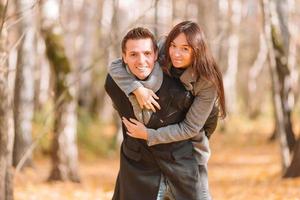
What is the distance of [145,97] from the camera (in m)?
3.87

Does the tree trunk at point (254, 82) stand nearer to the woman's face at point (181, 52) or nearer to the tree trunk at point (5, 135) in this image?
the tree trunk at point (5, 135)

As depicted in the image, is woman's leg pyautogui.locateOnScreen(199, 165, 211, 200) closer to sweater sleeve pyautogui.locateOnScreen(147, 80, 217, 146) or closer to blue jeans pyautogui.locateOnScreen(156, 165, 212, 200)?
blue jeans pyautogui.locateOnScreen(156, 165, 212, 200)

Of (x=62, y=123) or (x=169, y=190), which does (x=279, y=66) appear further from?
(x=169, y=190)

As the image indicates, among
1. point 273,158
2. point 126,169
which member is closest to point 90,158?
point 273,158

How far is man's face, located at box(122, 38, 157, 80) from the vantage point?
3.90m

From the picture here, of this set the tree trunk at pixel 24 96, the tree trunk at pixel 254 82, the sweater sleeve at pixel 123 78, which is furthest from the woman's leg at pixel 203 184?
the tree trunk at pixel 254 82

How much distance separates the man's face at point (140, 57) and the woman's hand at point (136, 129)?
299 millimetres

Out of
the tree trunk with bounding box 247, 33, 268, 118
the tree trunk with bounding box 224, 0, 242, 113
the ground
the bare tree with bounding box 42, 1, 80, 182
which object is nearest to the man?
the ground

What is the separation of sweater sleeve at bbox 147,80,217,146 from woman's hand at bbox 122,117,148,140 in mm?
34

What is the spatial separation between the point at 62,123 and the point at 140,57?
6.57 metres

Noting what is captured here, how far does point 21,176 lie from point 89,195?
2689mm

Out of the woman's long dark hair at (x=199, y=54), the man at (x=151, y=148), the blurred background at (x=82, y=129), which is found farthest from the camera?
the blurred background at (x=82, y=129)

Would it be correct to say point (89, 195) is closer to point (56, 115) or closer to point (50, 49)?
point (56, 115)

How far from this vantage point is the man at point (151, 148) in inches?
155
